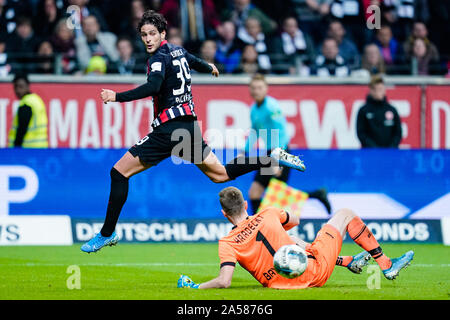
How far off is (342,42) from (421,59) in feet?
5.25

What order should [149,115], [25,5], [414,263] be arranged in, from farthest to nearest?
[25,5] < [149,115] < [414,263]

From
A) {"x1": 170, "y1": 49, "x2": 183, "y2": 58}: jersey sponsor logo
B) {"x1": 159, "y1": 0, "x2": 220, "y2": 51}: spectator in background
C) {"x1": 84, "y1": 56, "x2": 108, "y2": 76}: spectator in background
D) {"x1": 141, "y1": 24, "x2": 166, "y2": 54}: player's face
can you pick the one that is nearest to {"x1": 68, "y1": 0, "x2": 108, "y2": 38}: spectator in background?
{"x1": 84, "y1": 56, "x2": 108, "y2": 76}: spectator in background

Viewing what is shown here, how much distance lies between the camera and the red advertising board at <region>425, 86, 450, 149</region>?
1684cm

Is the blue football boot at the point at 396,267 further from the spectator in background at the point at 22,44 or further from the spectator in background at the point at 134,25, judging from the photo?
the spectator in background at the point at 22,44

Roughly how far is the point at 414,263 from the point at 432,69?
7553 millimetres

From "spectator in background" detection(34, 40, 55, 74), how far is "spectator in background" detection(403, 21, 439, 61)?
7.02 metres

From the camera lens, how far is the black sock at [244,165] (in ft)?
31.7

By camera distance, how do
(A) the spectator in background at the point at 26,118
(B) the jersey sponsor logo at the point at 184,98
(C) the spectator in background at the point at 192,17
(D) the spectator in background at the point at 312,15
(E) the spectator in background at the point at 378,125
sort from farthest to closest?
1. (D) the spectator in background at the point at 312,15
2. (C) the spectator in background at the point at 192,17
3. (E) the spectator in background at the point at 378,125
4. (A) the spectator in background at the point at 26,118
5. (B) the jersey sponsor logo at the point at 184,98

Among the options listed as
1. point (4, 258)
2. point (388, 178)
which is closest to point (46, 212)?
point (4, 258)

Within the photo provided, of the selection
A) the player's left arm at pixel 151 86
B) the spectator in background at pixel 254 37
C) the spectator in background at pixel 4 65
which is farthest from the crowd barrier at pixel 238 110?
the player's left arm at pixel 151 86

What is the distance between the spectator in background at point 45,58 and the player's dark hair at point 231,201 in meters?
9.35

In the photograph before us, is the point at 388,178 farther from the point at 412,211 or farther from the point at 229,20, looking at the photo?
the point at 229,20

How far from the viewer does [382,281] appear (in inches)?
355

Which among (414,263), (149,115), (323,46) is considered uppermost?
(323,46)
